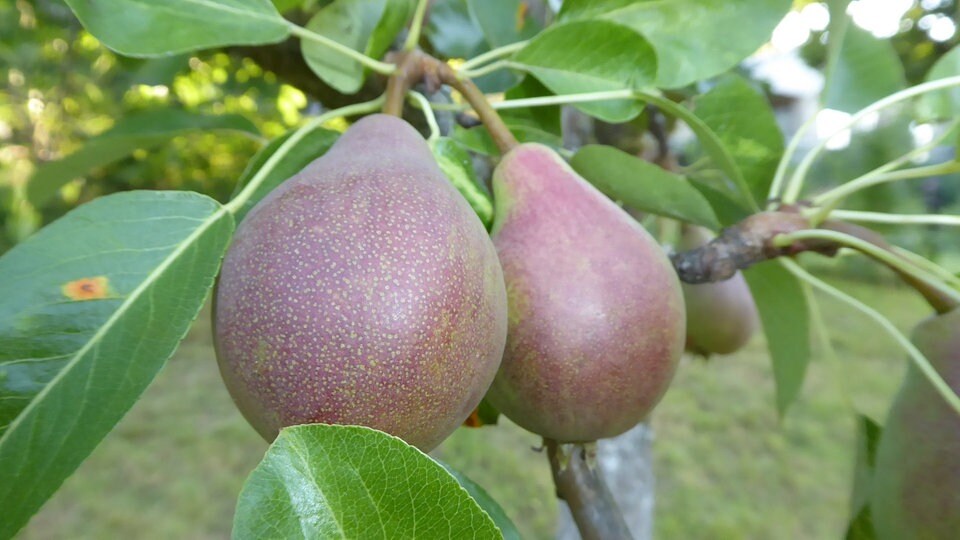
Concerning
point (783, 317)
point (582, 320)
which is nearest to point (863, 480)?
point (783, 317)

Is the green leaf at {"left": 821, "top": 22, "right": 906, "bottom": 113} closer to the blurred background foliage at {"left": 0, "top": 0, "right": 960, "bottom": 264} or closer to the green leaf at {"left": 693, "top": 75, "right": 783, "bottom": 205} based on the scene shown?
the blurred background foliage at {"left": 0, "top": 0, "right": 960, "bottom": 264}

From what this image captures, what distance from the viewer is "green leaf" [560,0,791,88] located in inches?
28.9

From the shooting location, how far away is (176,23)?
62 cm

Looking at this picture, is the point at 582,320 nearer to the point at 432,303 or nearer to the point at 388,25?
the point at 432,303

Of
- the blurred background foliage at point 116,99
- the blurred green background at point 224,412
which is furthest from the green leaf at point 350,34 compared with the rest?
the blurred background foliage at point 116,99

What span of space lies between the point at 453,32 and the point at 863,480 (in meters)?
0.75

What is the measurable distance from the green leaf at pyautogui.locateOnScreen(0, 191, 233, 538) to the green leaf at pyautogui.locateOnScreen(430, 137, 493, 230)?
0.65ft

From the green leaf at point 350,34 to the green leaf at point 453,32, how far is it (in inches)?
10.6

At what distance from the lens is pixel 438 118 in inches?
32.7

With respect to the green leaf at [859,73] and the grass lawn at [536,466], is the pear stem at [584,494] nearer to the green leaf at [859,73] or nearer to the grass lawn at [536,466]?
the green leaf at [859,73]

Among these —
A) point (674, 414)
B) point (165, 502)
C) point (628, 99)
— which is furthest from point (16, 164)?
point (628, 99)

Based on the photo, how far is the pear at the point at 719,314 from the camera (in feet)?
3.90

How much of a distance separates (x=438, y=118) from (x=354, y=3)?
0.15 m

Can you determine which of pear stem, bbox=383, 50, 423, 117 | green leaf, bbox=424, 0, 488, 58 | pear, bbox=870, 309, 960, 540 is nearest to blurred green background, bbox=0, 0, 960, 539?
green leaf, bbox=424, 0, 488, 58
